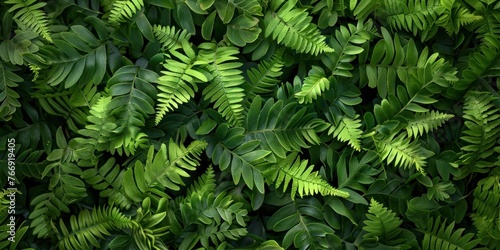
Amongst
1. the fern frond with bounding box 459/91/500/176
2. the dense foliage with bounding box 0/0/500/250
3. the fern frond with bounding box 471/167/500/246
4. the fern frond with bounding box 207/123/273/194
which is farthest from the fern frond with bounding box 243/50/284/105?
the fern frond with bounding box 471/167/500/246

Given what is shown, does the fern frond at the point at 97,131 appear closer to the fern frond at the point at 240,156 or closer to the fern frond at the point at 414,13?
the fern frond at the point at 240,156

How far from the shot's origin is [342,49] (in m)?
1.56

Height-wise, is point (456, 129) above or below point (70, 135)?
above

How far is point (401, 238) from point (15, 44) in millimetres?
1243

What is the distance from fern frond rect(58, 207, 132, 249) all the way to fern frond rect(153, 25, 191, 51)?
49cm

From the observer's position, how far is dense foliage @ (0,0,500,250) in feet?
4.95

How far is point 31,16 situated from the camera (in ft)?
4.92

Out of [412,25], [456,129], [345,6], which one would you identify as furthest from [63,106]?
[456,129]

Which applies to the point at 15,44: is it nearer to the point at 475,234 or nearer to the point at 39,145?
the point at 39,145

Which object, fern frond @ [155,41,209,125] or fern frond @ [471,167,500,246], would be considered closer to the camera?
fern frond @ [155,41,209,125]

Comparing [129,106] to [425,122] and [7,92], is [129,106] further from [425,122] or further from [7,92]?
[425,122]

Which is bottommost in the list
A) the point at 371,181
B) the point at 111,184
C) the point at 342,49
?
the point at 111,184

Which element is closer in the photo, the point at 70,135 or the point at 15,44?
the point at 15,44

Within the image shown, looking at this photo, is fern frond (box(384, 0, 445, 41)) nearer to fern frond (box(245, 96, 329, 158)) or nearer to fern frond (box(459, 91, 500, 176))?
fern frond (box(459, 91, 500, 176))
